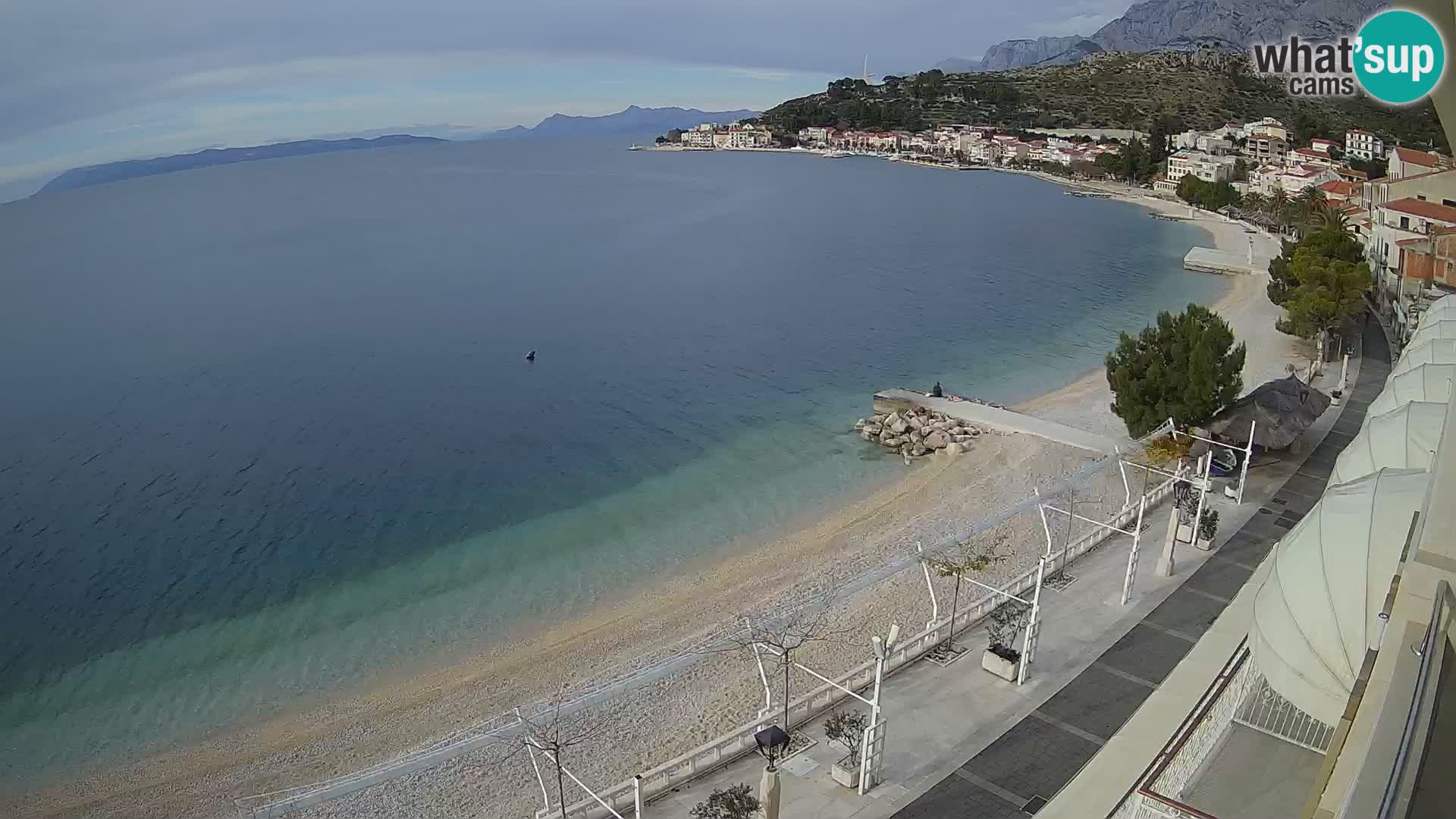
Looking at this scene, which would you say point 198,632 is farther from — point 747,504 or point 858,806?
point 858,806

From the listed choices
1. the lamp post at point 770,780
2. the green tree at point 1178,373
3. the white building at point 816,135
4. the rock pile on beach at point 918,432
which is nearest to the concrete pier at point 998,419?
the rock pile on beach at point 918,432

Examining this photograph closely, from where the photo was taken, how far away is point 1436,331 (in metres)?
18.6

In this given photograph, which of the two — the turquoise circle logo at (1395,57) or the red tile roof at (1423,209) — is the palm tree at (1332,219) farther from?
the turquoise circle logo at (1395,57)

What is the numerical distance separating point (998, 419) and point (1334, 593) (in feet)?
74.0

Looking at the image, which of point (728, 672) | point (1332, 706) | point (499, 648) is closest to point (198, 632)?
point (499, 648)

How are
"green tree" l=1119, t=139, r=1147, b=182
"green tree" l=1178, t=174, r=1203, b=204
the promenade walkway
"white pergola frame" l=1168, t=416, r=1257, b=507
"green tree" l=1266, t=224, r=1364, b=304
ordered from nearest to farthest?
the promenade walkway → "white pergola frame" l=1168, t=416, r=1257, b=507 → "green tree" l=1266, t=224, r=1364, b=304 → "green tree" l=1178, t=174, r=1203, b=204 → "green tree" l=1119, t=139, r=1147, b=182

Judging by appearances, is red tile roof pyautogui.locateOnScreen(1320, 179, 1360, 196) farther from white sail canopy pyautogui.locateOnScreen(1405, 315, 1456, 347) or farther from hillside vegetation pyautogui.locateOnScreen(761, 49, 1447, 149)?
white sail canopy pyautogui.locateOnScreen(1405, 315, 1456, 347)

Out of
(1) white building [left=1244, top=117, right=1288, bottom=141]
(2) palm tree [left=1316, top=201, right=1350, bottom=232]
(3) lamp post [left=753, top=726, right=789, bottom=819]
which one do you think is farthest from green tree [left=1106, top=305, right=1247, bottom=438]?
(1) white building [left=1244, top=117, right=1288, bottom=141]

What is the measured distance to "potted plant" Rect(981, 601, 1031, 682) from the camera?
14.6 meters

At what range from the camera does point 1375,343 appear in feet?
116

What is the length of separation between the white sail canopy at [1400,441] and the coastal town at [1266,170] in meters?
25.0

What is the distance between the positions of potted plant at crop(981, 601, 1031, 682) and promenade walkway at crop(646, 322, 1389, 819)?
213 millimetres

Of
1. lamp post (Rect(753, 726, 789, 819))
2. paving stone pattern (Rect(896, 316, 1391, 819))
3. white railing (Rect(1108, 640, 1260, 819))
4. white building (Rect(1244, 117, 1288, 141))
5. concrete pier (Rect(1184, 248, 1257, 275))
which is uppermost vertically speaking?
white building (Rect(1244, 117, 1288, 141))

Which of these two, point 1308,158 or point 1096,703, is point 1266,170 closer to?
point 1308,158
